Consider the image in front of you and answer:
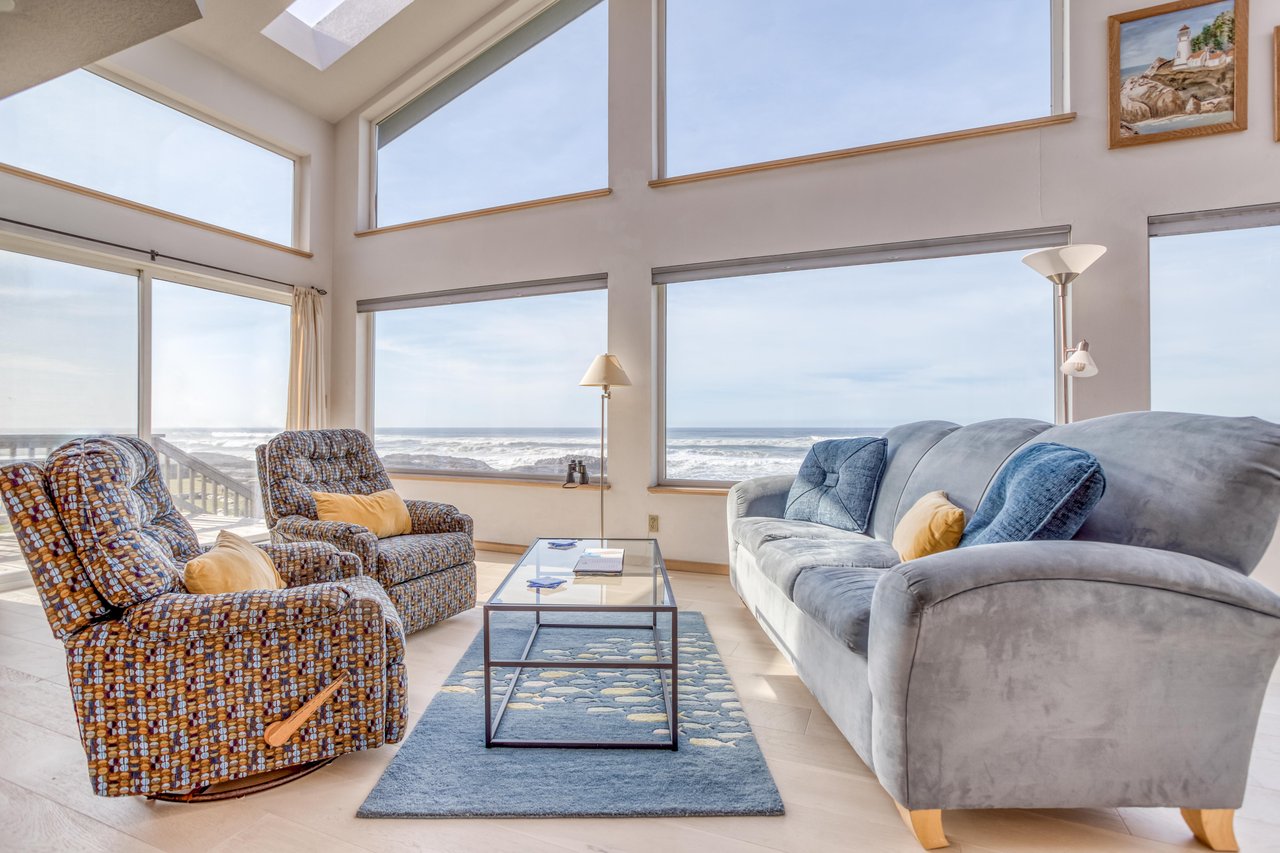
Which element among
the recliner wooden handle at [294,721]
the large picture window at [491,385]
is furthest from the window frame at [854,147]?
the recliner wooden handle at [294,721]

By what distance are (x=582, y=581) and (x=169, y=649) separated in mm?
1195

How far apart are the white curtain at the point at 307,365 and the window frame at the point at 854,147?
2.97 m

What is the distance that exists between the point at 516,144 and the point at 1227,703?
4.95m

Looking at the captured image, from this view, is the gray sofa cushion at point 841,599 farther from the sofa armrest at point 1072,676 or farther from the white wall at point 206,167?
the white wall at point 206,167

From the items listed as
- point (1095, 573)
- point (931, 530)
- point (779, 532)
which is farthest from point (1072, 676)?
point (779, 532)

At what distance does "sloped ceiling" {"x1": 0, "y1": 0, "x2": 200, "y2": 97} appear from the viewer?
6.43 ft

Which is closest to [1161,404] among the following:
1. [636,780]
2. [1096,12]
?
[1096,12]

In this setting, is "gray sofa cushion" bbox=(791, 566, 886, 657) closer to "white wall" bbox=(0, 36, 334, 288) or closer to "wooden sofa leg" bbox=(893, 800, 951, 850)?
"wooden sofa leg" bbox=(893, 800, 951, 850)

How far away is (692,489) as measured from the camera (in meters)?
4.03

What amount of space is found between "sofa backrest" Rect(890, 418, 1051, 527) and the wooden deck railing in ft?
14.4

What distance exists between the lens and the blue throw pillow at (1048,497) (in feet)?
4.79

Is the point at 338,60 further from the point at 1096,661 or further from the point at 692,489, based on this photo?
the point at 1096,661

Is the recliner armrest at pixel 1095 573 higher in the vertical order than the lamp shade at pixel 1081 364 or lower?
lower

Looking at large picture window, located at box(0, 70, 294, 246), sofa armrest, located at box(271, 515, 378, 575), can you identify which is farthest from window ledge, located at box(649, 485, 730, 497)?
large picture window, located at box(0, 70, 294, 246)
